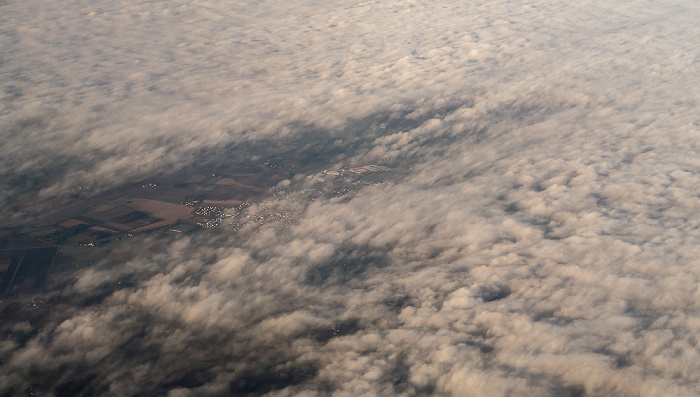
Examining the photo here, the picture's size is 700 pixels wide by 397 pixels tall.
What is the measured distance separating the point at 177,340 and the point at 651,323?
25522 mm

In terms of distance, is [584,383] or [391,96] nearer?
[584,383]

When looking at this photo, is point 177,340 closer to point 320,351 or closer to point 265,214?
point 320,351

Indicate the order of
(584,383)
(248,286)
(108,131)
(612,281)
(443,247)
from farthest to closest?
(108,131)
(443,247)
(248,286)
(612,281)
(584,383)

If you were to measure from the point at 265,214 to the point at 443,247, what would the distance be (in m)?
15.9

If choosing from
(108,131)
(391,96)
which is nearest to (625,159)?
(391,96)

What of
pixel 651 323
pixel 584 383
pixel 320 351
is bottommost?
pixel 320 351

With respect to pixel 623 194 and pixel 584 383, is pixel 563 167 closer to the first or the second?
pixel 623 194

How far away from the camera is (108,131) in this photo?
54438 mm

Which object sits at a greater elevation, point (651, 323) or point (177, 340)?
point (651, 323)

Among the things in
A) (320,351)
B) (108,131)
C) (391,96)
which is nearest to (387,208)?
(320,351)

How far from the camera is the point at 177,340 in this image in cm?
2844

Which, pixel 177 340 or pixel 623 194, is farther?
pixel 623 194

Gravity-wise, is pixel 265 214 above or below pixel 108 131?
below

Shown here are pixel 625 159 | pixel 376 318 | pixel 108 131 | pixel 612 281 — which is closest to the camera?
pixel 612 281
